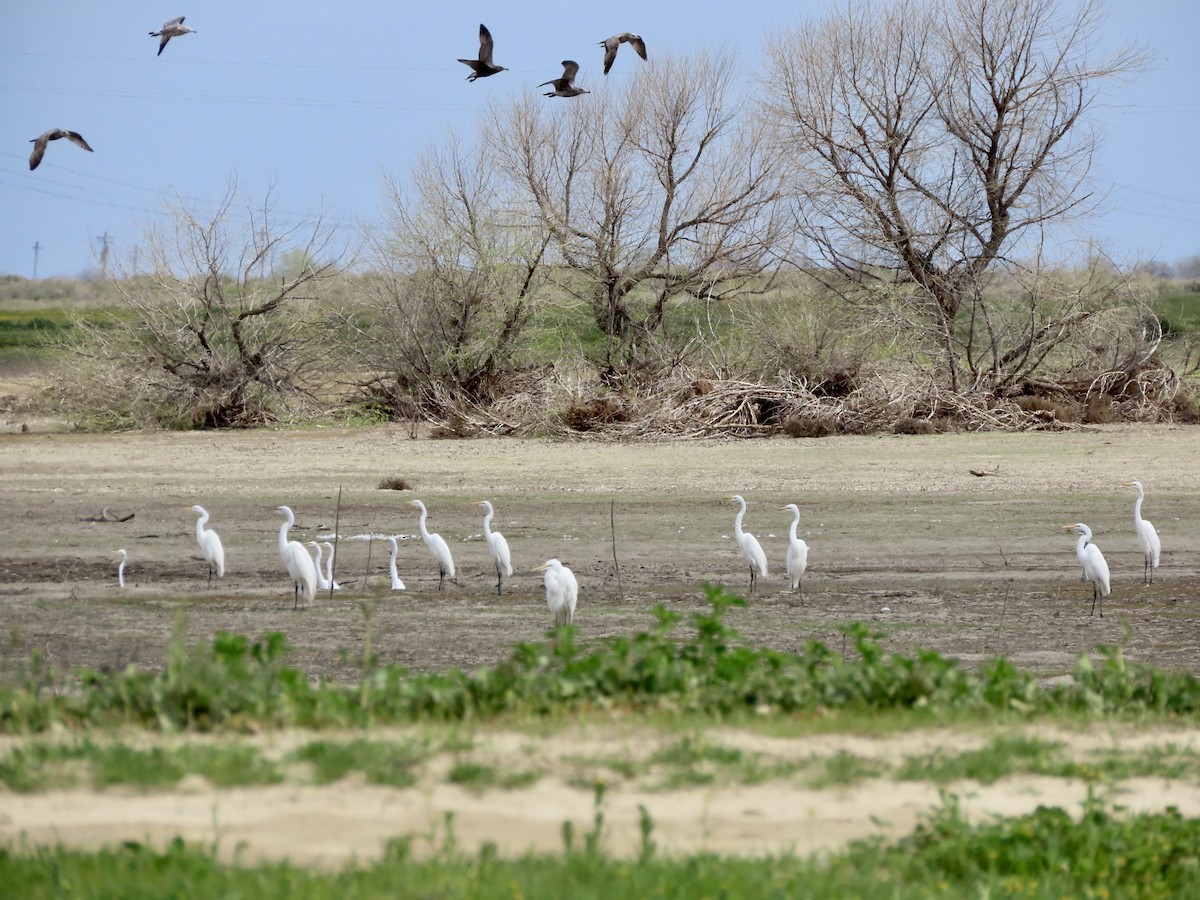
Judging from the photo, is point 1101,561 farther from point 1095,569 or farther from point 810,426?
point 810,426

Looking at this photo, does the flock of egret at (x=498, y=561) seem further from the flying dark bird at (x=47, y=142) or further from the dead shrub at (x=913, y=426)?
the dead shrub at (x=913, y=426)

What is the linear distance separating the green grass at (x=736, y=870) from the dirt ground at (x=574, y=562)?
28 cm

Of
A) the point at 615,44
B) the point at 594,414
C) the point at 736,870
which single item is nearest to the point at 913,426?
the point at 594,414

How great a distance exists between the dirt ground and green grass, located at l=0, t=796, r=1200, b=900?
278 mm

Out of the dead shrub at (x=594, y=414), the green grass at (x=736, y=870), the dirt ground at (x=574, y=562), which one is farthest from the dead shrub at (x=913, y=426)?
the green grass at (x=736, y=870)

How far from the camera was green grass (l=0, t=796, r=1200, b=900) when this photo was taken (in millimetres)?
4527

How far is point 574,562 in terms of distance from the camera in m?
16.1

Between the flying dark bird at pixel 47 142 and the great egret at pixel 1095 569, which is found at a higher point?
the flying dark bird at pixel 47 142

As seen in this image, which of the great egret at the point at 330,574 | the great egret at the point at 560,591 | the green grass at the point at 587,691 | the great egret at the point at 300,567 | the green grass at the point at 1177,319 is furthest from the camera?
the green grass at the point at 1177,319

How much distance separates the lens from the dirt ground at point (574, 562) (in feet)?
17.9

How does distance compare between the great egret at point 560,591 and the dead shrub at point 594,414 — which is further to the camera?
the dead shrub at point 594,414

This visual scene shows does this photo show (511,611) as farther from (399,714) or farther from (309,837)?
(309,837)

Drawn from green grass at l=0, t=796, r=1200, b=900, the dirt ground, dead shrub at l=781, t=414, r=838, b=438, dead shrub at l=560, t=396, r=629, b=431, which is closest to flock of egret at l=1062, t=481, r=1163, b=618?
the dirt ground

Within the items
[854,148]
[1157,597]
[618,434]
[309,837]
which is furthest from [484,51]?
[854,148]
